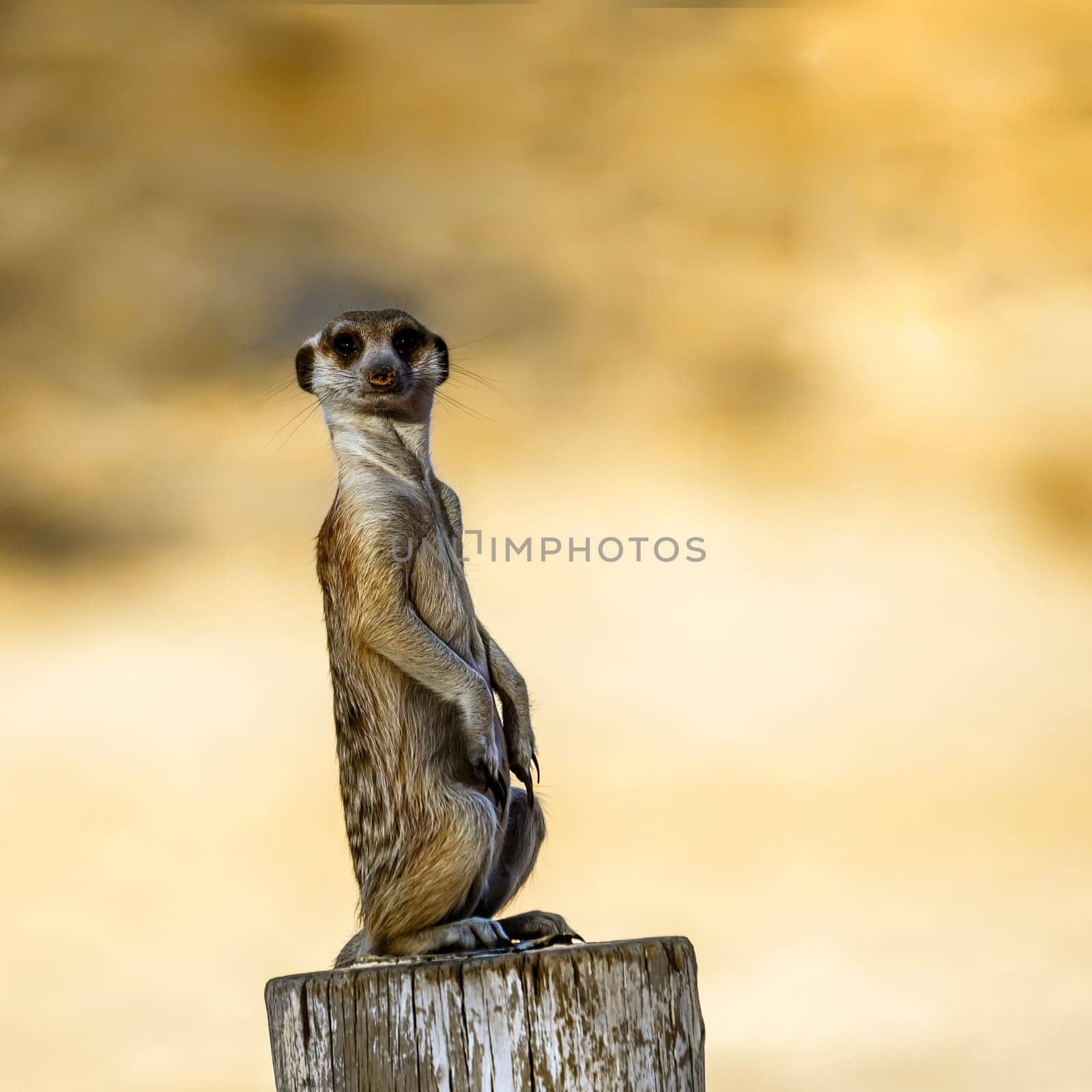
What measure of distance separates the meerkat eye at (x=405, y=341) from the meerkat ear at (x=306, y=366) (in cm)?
27

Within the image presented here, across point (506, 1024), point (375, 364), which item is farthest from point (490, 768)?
point (375, 364)

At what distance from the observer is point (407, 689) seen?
3.88m

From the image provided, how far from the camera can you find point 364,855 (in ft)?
12.6

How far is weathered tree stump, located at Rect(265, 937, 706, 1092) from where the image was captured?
3088mm

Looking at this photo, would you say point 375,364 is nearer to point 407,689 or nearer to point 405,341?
point 405,341

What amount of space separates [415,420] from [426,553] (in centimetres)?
45

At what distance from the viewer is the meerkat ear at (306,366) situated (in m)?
4.16

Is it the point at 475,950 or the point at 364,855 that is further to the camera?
the point at 364,855

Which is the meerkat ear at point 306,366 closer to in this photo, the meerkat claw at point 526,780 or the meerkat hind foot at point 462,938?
the meerkat claw at point 526,780

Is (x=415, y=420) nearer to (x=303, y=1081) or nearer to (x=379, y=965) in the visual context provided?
(x=379, y=965)

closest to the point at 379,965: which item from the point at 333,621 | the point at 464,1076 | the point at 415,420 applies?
the point at 464,1076

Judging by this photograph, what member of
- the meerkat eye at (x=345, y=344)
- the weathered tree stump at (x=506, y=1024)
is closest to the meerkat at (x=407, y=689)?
the meerkat eye at (x=345, y=344)

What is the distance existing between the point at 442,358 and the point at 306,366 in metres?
0.43

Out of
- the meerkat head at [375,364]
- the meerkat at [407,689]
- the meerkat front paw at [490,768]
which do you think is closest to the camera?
the meerkat at [407,689]
